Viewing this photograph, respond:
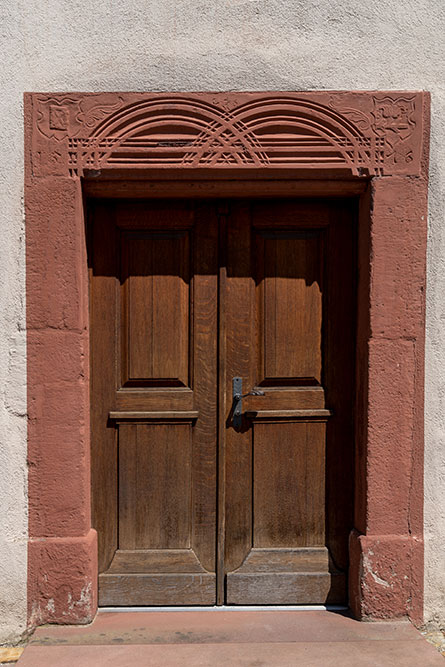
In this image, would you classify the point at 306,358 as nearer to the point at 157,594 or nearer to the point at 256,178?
the point at 256,178

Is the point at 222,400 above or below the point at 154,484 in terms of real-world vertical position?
above

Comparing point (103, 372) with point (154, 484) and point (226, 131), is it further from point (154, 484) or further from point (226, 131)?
point (226, 131)

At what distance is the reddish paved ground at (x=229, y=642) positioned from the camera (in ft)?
10.3

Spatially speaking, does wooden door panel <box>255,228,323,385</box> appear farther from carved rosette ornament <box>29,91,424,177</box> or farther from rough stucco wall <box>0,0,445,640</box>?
rough stucco wall <box>0,0,445,640</box>

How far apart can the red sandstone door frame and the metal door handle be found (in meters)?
0.63

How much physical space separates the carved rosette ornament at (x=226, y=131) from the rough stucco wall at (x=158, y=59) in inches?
3.2

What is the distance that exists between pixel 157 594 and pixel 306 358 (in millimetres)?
1561

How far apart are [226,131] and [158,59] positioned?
20.1 inches

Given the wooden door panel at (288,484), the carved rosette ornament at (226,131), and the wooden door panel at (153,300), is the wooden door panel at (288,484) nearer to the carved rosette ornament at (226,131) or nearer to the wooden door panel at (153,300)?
the wooden door panel at (153,300)

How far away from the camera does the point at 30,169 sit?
3391 millimetres

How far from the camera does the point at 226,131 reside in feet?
11.2

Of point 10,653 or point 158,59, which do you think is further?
point 158,59

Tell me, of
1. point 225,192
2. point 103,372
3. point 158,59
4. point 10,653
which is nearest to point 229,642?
point 10,653

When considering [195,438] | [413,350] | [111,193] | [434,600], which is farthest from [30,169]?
[434,600]
